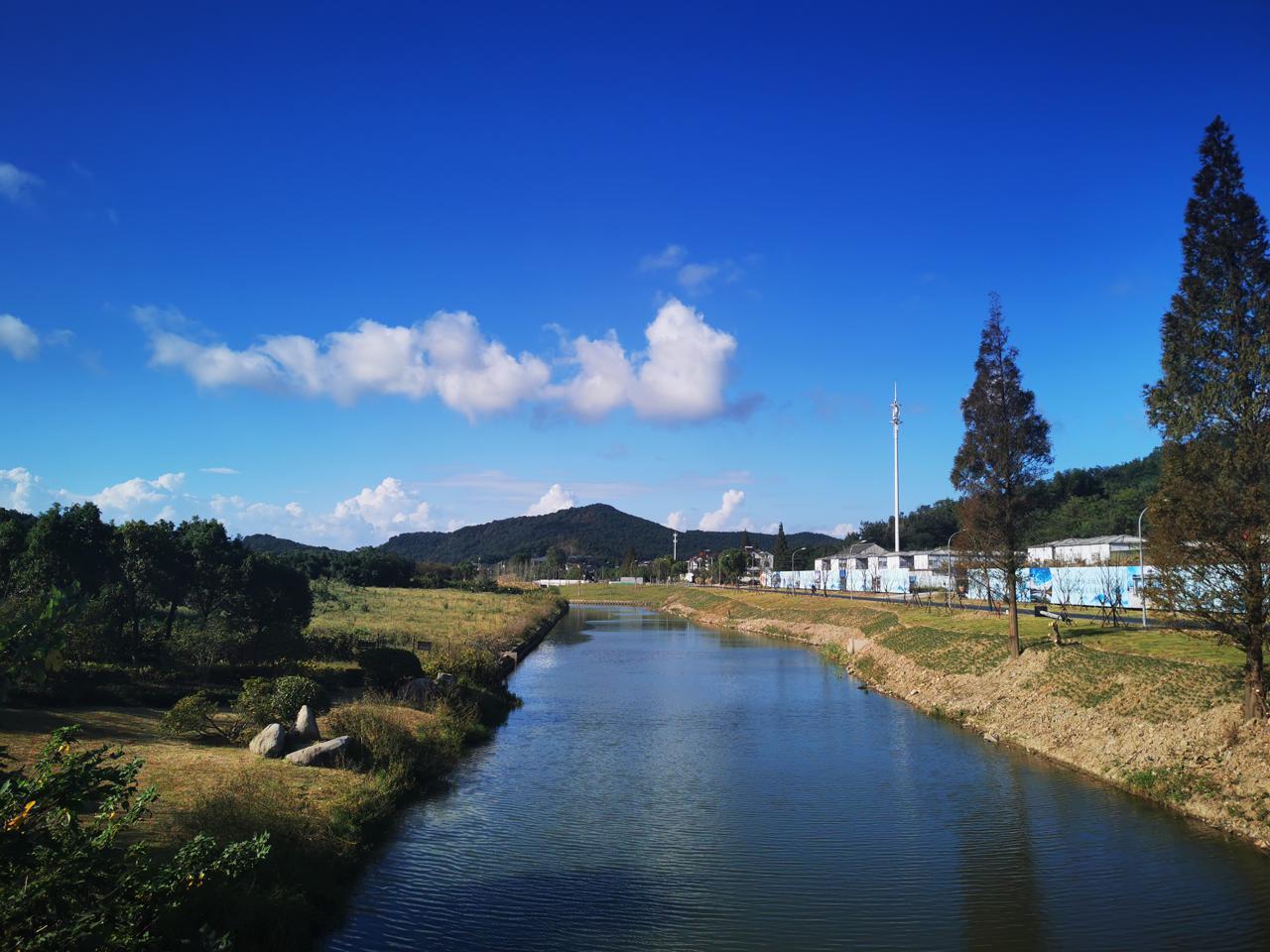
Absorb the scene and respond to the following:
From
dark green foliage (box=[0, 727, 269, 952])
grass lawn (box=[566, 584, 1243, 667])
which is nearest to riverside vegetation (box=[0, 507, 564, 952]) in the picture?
dark green foliage (box=[0, 727, 269, 952])

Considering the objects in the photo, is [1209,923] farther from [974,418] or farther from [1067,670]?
[974,418]

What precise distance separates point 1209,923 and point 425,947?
12.8m

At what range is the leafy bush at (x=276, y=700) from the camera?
2328 centimetres

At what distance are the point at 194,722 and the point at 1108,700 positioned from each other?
26.1 m

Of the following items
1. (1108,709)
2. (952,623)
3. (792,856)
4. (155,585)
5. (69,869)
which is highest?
(155,585)

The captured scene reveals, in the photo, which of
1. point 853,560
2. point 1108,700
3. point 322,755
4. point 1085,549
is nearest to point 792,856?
point 322,755

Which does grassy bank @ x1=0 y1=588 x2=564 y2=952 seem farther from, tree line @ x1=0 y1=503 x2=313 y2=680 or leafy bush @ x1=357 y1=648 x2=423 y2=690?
tree line @ x1=0 y1=503 x2=313 y2=680

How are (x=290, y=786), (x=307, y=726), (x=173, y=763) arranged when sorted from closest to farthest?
(x=290, y=786) → (x=173, y=763) → (x=307, y=726)

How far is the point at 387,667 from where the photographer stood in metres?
32.4

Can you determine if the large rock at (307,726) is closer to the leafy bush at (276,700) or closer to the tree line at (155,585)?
the leafy bush at (276,700)

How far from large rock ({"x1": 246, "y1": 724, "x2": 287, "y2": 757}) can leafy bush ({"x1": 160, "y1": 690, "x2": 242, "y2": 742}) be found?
1528mm

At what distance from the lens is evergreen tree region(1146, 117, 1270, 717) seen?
19594mm

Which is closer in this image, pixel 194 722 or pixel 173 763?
pixel 173 763

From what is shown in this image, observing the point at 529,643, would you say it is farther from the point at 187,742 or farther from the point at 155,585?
the point at 187,742
